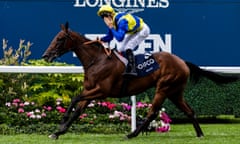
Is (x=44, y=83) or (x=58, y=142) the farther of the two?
(x=44, y=83)

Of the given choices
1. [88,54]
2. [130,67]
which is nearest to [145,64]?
[130,67]

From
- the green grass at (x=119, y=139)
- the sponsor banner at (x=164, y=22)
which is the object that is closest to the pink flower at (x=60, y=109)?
the green grass at (x=119, y=139)

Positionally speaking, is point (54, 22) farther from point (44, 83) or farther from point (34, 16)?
point (44, 83)

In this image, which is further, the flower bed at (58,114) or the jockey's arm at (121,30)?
the flower bed at (58,114)

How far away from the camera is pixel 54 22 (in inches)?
531

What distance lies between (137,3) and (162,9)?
1.37 ft

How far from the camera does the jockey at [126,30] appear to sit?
930 centimetres

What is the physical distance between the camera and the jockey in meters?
9.30

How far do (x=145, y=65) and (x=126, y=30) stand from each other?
0.46m

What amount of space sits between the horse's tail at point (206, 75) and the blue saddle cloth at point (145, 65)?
1.73 ft

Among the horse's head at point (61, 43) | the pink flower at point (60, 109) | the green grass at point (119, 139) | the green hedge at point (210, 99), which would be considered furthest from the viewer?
the green hedge at point (210, 99)

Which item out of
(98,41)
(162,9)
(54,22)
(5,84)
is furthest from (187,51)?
(98,41)

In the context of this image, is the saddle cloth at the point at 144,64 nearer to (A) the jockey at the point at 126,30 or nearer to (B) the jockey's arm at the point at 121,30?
(A) the jockey at the point at 126,30

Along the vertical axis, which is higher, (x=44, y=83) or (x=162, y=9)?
(x=162, y=9)
